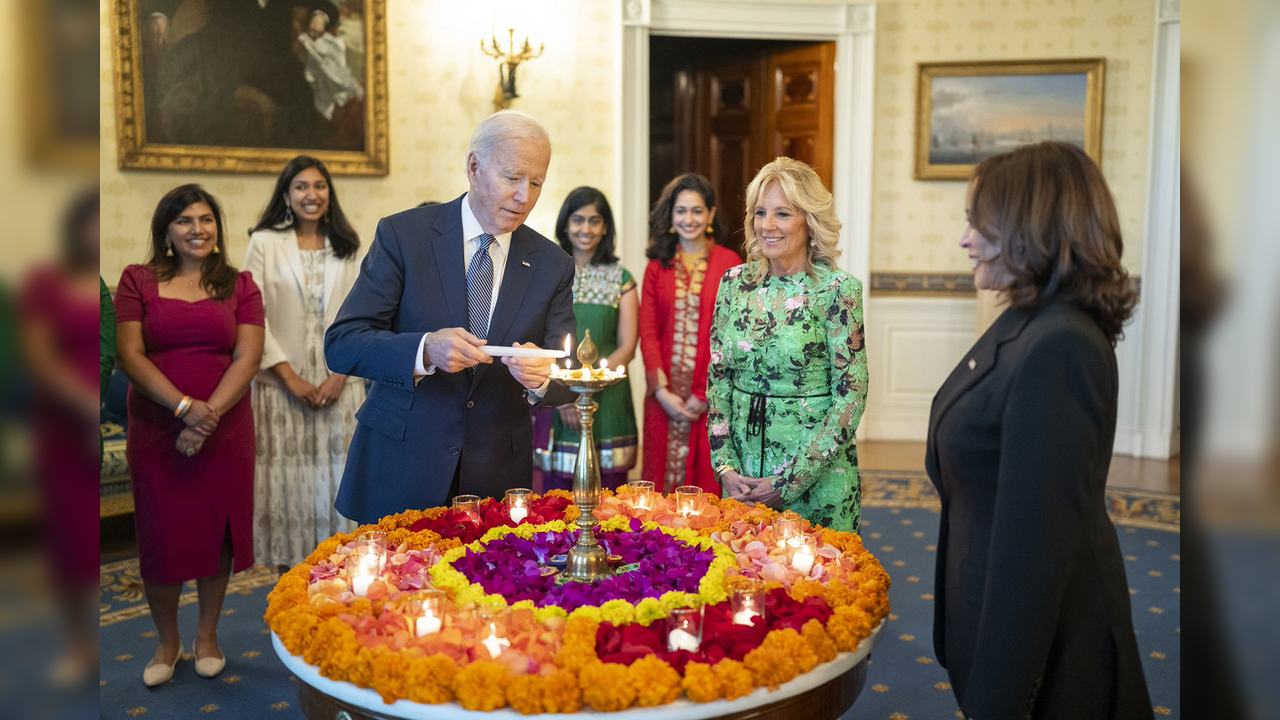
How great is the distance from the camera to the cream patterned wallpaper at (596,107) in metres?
6.37

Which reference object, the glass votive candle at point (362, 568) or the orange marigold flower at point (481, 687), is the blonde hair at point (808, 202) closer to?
the glass votive candle at point (362, 568)

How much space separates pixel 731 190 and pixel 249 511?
5520 millimetres

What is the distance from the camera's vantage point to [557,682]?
1.38m

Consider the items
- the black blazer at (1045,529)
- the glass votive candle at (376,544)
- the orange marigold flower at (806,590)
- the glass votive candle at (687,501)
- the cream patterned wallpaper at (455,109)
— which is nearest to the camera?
the black blazer at (1045,529)

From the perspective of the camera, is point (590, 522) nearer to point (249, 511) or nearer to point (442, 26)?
point (249, 511)

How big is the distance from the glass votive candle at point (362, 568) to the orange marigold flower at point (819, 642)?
0.82 m

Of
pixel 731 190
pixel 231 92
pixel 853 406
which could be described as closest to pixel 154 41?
pixel 231 92

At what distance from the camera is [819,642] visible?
5.08 feet

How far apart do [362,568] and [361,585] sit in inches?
2.3

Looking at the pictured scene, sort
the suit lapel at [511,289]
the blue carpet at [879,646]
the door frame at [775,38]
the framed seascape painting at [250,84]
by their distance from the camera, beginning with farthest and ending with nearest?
the door frame at [775,38] < the framed seascape painting at [250,84] < the blue carpet at [879,646] < the suit lapel at [511,289]

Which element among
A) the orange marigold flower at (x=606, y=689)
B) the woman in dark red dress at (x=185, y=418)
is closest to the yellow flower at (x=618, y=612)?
the orange marigold flower at (x=606, y=689)

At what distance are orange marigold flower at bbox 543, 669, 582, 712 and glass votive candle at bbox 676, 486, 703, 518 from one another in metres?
0.92
